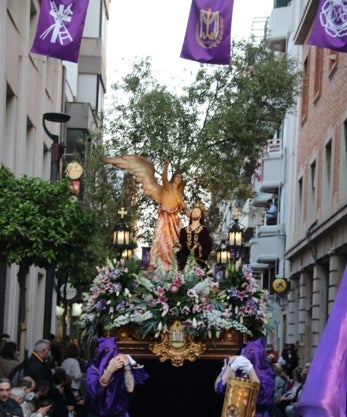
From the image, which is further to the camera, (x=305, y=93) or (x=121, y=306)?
(x=305, y=93)

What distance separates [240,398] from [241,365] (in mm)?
1770

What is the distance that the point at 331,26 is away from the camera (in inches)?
668

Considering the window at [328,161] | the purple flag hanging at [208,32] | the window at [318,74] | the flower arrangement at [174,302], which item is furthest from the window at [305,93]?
the flower arrangement at [174,302]

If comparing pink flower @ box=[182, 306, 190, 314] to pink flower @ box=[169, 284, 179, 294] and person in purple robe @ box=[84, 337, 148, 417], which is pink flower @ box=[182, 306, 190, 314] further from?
person in purple robe @ box=[84, 337, 148, 417]

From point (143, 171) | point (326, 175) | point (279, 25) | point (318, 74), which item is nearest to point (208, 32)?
point (143, 171)

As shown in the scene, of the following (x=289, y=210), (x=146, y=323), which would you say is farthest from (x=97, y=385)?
(x=289, y=210)

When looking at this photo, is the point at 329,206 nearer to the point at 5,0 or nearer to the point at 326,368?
the point at 5,0

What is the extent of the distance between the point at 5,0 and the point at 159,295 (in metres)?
14.1

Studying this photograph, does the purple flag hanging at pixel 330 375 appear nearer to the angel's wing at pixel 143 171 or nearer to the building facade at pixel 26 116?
the angel's wing at pixel 143 171

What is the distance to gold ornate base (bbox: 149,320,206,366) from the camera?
12.9 metres

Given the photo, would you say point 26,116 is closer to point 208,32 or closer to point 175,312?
point 208,32

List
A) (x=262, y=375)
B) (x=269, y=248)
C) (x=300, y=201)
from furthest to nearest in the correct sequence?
(x=269, y=248) < (x=300, y=201) < (x=262, y=375)

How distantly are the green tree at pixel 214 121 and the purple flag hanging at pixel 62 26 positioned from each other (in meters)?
13.3

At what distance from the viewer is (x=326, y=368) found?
13.5ft
